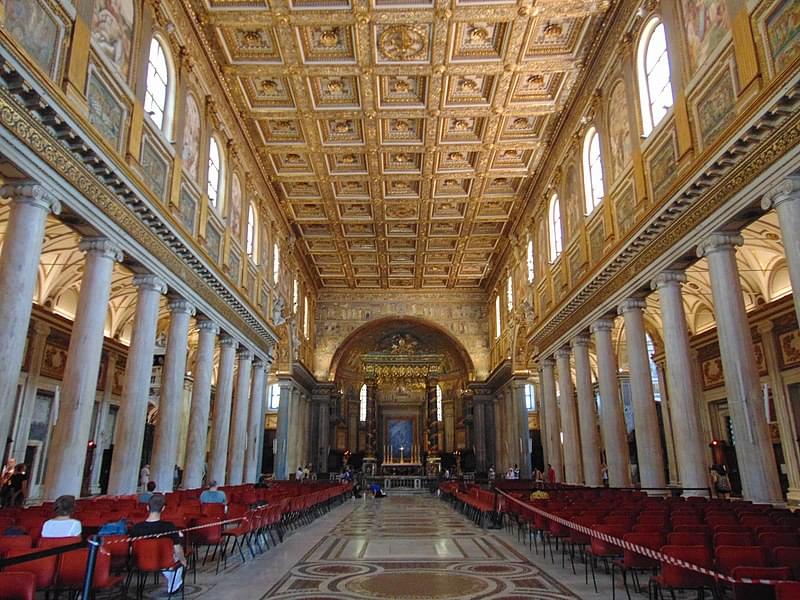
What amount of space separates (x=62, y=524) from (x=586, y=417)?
52.9ft

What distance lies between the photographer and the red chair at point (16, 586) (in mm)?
4051

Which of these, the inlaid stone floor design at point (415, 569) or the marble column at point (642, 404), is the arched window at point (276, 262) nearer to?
the inlaid stone floor design at point (415, 569)

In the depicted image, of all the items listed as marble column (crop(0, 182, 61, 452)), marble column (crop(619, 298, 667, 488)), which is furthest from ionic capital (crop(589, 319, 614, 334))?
marble column (crop(0, 182, 61, 452))

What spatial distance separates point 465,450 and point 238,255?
74.7 feet

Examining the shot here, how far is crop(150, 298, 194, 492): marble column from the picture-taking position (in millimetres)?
14891

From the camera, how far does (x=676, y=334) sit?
13.1 meters

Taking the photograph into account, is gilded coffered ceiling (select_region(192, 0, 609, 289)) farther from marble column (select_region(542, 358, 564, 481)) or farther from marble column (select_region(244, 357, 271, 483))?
marble column (select_region(542, 358, 564, 481))

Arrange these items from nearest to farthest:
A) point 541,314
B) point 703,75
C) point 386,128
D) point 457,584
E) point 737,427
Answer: point 457,584 → point 737,427 → point 703,75 → point 386,128 → point 541,314

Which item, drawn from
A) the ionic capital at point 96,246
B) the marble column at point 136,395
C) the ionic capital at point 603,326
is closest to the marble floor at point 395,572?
the marble column at point 136,395

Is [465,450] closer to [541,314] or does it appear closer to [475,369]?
[475,369]

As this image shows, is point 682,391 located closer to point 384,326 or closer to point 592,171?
point 592,171

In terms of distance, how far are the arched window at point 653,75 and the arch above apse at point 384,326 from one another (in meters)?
24.2

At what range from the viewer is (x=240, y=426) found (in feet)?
72.9

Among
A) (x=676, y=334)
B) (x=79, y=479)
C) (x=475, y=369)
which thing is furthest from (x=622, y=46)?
(x=475, y=369)
